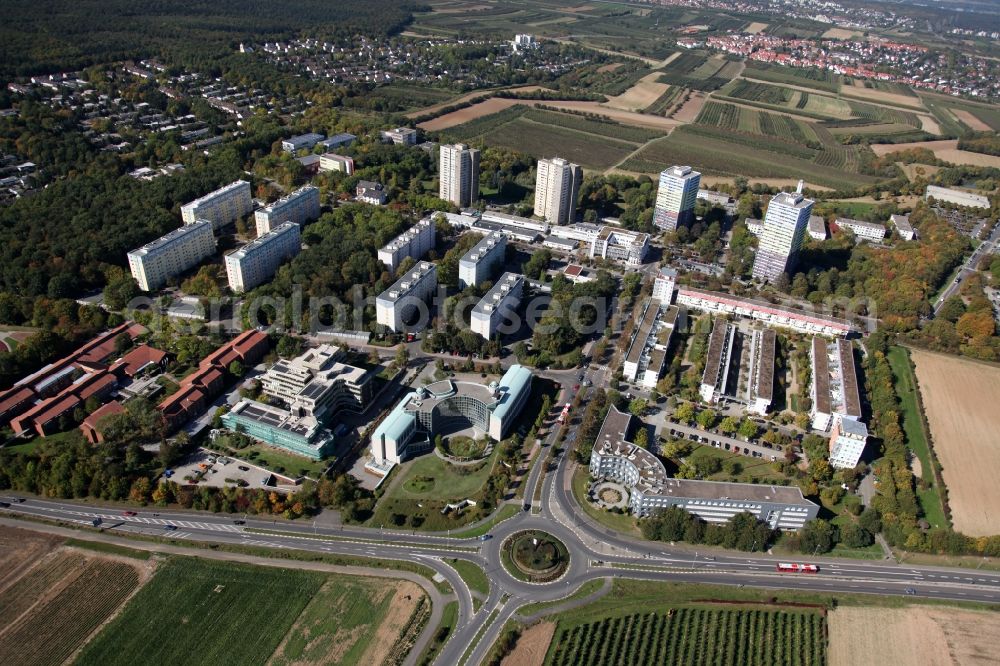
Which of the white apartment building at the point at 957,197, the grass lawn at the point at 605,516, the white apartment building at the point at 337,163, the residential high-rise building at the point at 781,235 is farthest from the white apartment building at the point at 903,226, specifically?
the white apartment building at the point at 337,163

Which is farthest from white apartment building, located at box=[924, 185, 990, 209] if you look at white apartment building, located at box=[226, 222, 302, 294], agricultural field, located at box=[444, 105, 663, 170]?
white apartment building, located at box=[226, 222, 302, 294]

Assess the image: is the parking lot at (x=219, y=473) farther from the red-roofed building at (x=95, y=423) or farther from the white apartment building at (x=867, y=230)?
the white apartment building at (x=867, y=230)

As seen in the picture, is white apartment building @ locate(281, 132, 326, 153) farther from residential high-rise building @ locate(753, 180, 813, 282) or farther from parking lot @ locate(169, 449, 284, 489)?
residential high-rise building @ locate(753, 180, 813, 282)

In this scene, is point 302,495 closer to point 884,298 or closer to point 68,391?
point 68,391

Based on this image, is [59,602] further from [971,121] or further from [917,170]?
[971,121]

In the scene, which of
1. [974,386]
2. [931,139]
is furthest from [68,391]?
[931,139]

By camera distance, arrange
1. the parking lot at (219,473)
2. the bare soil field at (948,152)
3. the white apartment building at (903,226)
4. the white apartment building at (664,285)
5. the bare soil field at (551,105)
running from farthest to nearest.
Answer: the bare soil field at (551,105), the bare soil field at (948,152), the white apartment building at (903,226), the white apartment building at (664,285), the parking lot at (219,473)
